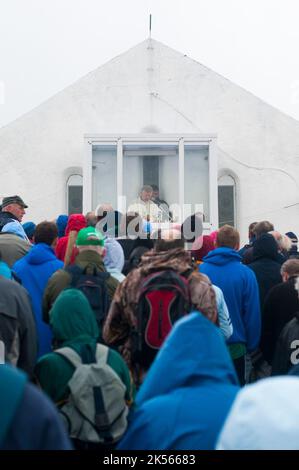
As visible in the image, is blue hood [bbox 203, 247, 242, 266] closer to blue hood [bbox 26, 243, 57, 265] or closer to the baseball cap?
the baseball cap

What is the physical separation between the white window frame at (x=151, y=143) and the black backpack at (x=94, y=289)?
7.86 m

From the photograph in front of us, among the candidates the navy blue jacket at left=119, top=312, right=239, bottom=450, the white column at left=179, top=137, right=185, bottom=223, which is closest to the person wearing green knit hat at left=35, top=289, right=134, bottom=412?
the navy blue jacket at left=119, top=312, right=239, bottom=450

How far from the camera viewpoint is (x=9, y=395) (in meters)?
2.02

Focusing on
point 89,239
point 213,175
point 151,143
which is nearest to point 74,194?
point 151,143

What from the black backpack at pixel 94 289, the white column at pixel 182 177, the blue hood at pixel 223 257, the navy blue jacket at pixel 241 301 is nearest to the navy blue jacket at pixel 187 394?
the black backpack at pixel 94 289

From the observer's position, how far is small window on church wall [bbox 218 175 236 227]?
16031mm

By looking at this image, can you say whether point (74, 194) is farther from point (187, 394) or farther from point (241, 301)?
point (187, 394)

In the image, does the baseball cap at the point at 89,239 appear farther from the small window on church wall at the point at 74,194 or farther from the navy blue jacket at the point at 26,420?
the small window on church wall at the point at 74,194

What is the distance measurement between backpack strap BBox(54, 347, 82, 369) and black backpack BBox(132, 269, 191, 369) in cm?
58

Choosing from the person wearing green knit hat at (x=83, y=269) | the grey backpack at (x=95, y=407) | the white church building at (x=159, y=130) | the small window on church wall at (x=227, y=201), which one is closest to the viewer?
the grey backpack at (x=95, y=407)

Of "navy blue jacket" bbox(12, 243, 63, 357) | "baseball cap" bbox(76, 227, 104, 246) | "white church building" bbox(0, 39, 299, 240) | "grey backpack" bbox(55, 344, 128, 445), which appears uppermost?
"white church building" bbox(0, 39, 299, 240)

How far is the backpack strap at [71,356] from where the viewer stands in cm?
→ 401

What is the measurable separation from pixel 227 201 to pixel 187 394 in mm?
13724
